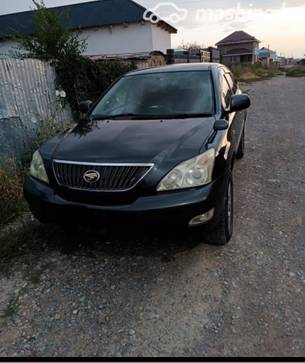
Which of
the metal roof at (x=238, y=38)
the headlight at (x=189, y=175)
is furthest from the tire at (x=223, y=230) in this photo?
the metal roof at (x=238, y=38)

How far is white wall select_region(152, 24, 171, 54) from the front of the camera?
874 inches

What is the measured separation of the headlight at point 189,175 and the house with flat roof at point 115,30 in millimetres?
20271

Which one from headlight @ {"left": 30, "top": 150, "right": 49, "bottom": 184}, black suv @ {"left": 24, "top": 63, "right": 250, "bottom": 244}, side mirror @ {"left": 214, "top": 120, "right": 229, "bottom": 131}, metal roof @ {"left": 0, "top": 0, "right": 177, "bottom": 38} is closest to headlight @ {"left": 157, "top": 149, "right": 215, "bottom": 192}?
black suv @ {"left": 24, "top": 63, "right": 250, "bottom": 244}

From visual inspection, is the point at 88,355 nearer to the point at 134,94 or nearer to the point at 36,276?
the point at 36,276

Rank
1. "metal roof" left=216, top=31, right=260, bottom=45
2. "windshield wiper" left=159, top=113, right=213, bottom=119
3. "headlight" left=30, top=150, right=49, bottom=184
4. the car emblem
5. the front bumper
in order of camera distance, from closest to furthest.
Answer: the front bumper → the car emblem → "headlight" left=30, top=150, right=49, bottom=184 → "windshield wiper" left=159, top=113, right=213, bottom=119 → "metal roof" left=216, top=31, right=260, bottom=45

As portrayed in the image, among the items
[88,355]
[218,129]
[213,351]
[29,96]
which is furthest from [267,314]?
[29,96]

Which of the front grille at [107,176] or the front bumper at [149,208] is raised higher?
the front grille at [107,176]

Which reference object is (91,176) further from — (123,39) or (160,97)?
(123,39)

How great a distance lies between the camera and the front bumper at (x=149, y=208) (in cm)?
226

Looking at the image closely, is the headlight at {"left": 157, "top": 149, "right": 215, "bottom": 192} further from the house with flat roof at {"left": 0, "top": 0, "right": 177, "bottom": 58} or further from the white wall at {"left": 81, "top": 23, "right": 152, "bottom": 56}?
the white wall at {"left": 81, "top": 23, "right": 152, "bottom": 56}

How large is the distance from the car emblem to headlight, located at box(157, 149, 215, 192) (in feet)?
1.51

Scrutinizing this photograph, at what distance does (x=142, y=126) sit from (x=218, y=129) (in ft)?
2.21

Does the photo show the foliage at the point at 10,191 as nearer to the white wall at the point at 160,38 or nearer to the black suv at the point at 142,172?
the black suv at the point at 142,172

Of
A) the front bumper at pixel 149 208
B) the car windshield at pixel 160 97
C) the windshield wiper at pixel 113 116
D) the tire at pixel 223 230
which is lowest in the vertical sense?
the tire at pixel 223 230
